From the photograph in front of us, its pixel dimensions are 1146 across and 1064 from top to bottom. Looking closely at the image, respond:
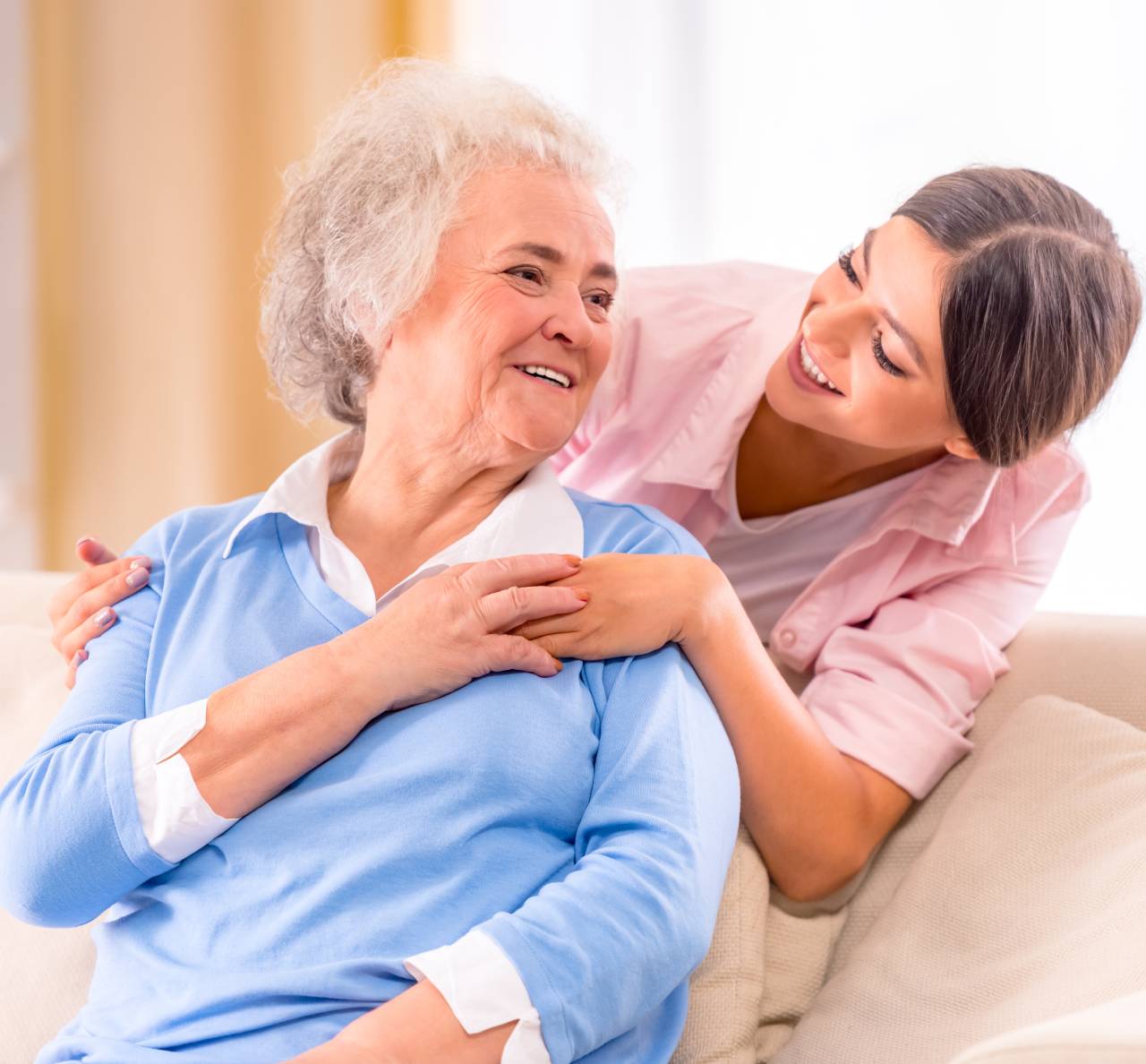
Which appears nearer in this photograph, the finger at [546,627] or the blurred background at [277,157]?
the finger at [546,627]

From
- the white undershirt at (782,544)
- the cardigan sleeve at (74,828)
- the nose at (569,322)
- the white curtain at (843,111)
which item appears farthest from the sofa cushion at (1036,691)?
the white curtain at (843,111)

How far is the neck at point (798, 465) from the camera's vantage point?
171 cm

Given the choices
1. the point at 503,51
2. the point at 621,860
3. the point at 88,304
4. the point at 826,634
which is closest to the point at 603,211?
the point at 826,634

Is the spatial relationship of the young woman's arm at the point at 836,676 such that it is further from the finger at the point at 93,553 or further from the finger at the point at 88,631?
the finger at the point at 93,553

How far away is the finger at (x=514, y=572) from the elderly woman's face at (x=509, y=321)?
164mm

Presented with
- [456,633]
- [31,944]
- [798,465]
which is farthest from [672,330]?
[31,944]

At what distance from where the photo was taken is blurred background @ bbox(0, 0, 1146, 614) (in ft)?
9.27

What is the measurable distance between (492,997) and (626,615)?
1.20 ft

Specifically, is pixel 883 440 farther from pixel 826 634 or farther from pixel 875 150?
pixel 875 150

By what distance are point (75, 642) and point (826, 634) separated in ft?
2.90

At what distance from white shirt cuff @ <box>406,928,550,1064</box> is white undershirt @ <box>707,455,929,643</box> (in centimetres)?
81

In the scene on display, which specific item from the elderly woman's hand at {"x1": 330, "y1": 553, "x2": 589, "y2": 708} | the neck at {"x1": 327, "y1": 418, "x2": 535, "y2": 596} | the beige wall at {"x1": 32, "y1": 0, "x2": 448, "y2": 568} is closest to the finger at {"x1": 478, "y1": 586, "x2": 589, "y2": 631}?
the elderly woman's hand at {"x1": 330, "y1": 553, "x2": 589, "y2": 708}

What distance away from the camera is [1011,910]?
1.33 m

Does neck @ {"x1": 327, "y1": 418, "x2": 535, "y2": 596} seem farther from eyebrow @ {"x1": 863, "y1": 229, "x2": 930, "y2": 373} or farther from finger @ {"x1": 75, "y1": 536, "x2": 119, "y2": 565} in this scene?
eyebrow @ {"x1": 863, "y1": 229, "x2": 930, "y2": 373}
